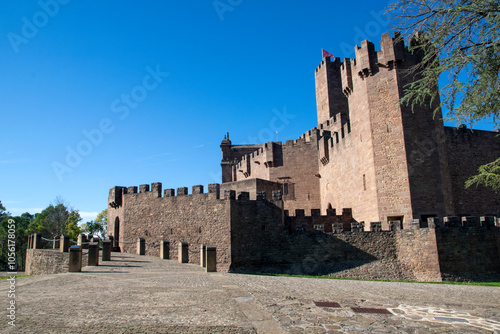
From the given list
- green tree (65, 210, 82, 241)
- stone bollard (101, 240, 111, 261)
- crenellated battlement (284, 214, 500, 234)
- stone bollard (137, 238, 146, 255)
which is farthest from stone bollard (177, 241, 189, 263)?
green tree (65, 210, 82, 241)

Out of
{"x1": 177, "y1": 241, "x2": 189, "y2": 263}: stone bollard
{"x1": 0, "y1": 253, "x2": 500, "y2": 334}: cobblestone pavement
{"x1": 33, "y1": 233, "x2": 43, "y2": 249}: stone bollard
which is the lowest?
{"x1": 0, "y1": 253, "x2": 500, "y2": 334}: cobblestone pavement

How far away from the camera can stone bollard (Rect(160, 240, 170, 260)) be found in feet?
63.6

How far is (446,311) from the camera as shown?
706 cm

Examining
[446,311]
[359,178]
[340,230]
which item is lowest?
[446,311]

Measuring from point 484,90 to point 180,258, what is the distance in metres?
14.3

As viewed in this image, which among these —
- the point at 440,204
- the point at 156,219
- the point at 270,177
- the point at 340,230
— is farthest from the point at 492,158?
the point at 156,219

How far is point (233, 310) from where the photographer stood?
6.53m

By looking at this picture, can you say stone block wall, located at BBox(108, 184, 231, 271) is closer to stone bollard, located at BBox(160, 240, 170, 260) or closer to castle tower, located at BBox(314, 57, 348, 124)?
stone bollard, located at BBox(160, 240, 170, 260)

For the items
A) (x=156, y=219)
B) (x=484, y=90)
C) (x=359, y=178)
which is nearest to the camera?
(x=484, y=90)

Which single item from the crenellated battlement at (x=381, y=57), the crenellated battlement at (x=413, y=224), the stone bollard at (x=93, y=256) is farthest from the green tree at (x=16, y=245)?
the crenellated battlement at (x=381, y=57)

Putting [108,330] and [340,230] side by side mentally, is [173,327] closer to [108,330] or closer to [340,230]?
[108,330]

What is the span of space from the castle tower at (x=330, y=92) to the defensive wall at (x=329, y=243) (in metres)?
14.5

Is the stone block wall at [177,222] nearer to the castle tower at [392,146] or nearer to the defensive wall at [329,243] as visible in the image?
the defensive wall at [329,243]

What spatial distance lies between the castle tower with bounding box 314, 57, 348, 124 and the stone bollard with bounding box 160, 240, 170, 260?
1855 cm
